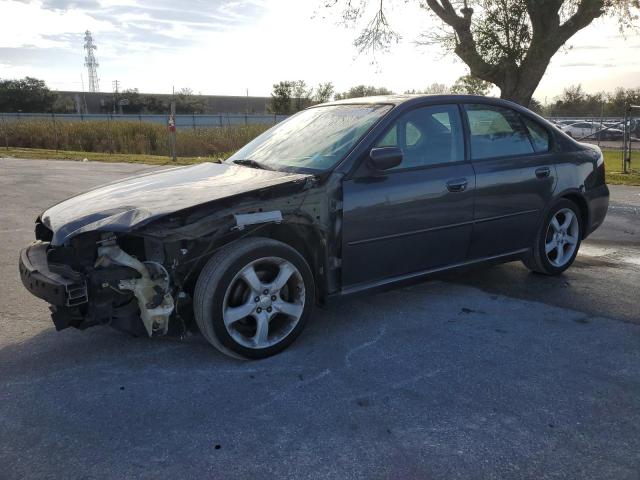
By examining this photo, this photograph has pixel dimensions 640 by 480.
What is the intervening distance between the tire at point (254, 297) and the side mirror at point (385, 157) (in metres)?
0.82

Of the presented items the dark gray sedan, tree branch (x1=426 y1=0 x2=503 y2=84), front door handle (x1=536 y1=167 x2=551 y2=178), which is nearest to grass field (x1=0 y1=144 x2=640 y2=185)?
tree branch (x1=426 y1=0 x2=503 y2=84)

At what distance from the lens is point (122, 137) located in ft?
78.8

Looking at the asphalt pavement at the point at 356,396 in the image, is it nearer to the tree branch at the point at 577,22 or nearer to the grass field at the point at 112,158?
the grass field at the point at 112,158

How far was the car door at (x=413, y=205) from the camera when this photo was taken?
3.78 metres

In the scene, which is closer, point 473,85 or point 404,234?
point 404,234

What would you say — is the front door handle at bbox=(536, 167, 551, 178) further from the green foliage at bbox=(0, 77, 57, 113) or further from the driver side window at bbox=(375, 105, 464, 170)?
the green foliage at bbox=(0, 77, 57, 113)

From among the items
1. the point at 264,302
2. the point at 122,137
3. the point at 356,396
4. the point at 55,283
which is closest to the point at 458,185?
the point at 264,302

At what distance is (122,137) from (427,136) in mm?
22153

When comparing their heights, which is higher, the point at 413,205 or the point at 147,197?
the point at 147,197

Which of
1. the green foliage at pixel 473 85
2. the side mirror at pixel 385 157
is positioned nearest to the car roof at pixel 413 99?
the side mirror at pixel 385 157

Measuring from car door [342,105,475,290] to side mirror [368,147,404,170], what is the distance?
82mm

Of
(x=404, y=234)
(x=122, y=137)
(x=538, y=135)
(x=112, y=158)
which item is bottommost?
(x=404, y=234)

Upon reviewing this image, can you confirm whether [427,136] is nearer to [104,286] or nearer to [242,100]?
[104,286]

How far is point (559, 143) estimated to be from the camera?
5.08 metres
